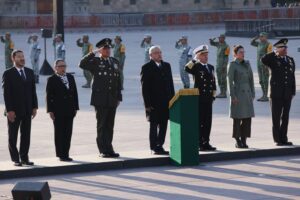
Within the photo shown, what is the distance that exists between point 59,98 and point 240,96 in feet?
10.0

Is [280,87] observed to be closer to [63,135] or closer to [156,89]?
[156,89]

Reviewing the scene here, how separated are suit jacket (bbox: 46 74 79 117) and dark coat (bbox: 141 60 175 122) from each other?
3.95 feet

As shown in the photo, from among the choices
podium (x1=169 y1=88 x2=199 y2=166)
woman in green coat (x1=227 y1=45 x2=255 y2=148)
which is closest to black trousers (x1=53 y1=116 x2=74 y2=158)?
podium (x1=169 y1=88 x2=199 y2=166)

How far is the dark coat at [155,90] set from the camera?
1555cm

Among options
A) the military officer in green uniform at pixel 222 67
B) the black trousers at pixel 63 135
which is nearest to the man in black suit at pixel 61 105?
the black trousers at pixel 63 135

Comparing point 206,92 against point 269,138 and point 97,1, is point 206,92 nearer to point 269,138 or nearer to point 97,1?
point 269,138

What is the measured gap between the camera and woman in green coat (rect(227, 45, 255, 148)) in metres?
16.2

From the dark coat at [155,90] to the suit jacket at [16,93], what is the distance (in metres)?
1.88

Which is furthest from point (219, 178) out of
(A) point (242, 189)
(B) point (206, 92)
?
(B) point (206, 92)

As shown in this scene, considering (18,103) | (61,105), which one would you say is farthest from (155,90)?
(18,103)

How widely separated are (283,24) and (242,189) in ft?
171

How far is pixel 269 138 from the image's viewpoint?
17797 millimetres

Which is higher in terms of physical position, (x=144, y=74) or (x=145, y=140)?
(x=144, y=74)

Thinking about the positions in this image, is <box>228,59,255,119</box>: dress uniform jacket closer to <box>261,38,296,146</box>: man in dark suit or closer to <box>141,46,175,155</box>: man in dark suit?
<box>261,38,296,146</box>: man in dark suit
